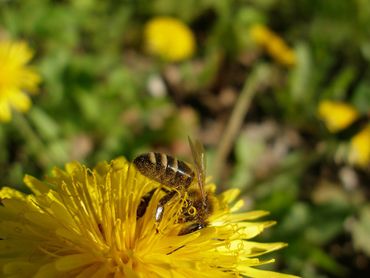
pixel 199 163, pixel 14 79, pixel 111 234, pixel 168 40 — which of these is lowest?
pixel 111 234

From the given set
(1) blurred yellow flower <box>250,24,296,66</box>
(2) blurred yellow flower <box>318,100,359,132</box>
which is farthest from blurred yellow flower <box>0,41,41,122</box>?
(2) blurred yellow flower <box>318,100,359,132</box>

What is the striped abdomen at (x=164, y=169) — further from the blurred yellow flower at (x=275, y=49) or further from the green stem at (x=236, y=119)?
the blurred yellow flower at (x=275, y=49)

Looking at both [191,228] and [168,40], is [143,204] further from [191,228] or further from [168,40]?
[168,40]

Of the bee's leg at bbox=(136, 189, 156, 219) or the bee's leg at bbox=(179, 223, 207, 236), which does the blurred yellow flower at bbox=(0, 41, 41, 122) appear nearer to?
the bee's leg at bbox=(136, 189, 156, 219)

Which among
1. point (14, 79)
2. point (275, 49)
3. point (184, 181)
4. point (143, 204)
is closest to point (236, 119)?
point (275, 49)

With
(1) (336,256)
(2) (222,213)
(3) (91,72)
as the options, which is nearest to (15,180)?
(3) (91,72)

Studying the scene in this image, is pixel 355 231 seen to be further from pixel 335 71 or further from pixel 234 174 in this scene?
pixel 335 71
